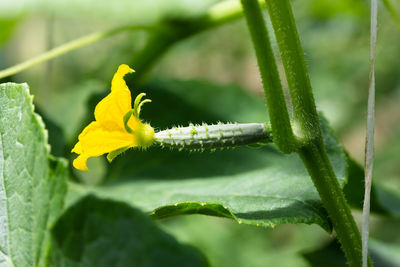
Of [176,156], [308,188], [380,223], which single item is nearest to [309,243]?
[380,223]

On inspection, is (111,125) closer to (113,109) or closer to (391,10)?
(113,109)

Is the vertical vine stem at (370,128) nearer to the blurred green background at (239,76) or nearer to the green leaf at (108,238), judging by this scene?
the green leaf at (108,238)

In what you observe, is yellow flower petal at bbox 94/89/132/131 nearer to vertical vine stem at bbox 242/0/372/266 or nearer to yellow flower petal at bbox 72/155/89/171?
yellow flower petal at bbox 72/155/89/171

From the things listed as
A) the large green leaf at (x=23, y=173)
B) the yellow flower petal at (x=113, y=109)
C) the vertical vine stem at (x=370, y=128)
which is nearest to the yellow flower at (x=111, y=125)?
the yellow flower petal at (x=113, y=109)

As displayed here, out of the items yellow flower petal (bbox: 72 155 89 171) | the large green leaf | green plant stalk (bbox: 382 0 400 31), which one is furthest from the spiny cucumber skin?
green plant stalk (bbox: 382 0 400 31)

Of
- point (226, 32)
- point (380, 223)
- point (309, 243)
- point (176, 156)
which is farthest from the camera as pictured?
point (226, 32)

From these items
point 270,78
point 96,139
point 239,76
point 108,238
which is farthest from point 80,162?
point 239,76

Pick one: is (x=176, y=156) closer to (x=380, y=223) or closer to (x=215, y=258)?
(x=215, y=258)
